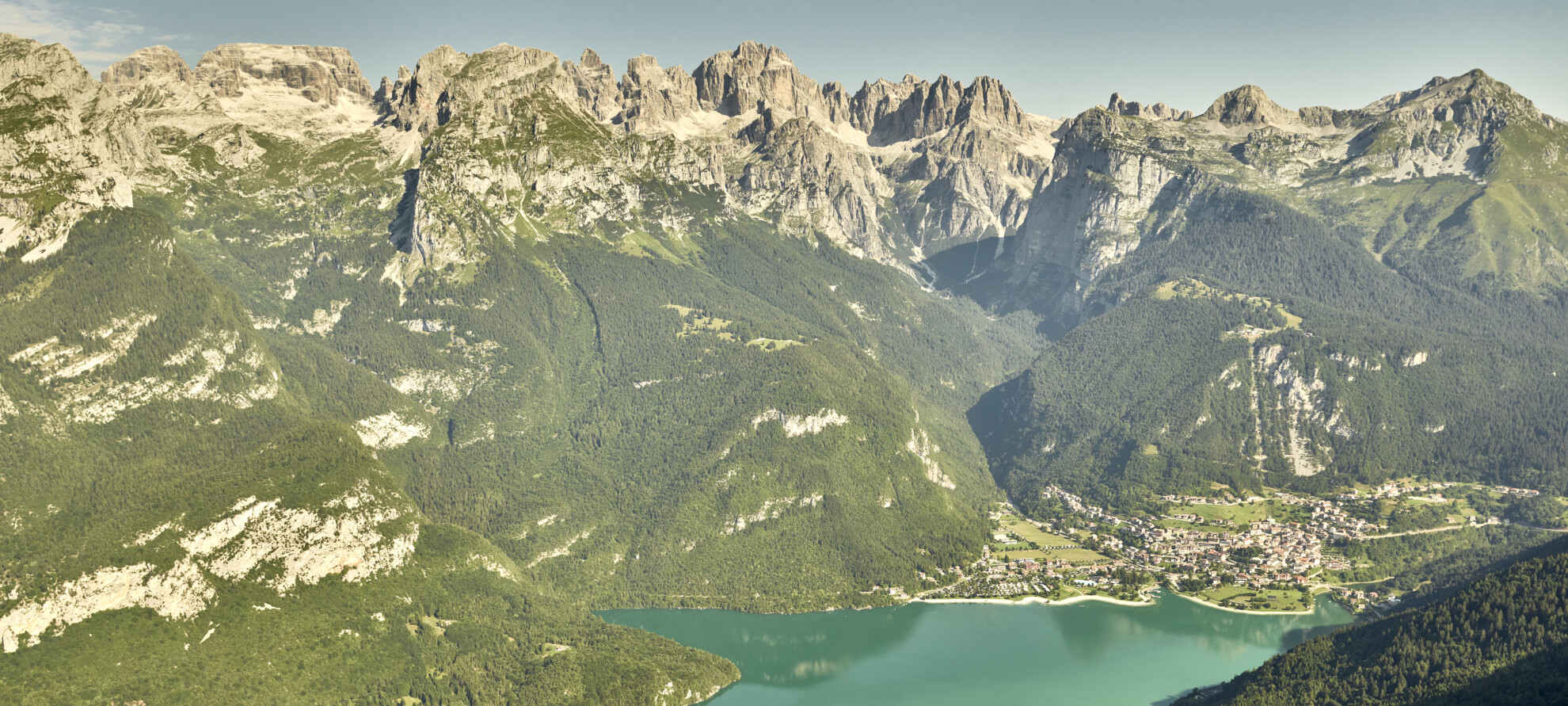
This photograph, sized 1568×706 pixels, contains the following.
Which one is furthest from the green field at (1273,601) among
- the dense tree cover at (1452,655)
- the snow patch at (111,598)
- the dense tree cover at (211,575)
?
the snow patch at (111,598)

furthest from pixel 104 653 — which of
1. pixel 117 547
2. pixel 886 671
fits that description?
pixel 886 671

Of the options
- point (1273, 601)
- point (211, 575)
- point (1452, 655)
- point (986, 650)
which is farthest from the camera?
point (1273, 601)

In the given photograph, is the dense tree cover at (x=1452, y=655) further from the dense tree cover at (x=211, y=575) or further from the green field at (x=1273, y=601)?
the dense tree cover at (x=211, y=575)

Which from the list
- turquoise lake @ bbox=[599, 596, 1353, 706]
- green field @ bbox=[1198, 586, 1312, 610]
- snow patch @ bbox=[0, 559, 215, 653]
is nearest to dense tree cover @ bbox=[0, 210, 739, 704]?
snow patch @ bbox=[0, 559, 215, 653]

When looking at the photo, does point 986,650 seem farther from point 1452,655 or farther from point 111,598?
point 111,598

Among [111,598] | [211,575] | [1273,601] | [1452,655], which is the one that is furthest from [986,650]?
[111,598]

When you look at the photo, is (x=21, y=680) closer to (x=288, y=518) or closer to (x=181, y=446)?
(x=288, y=518)
